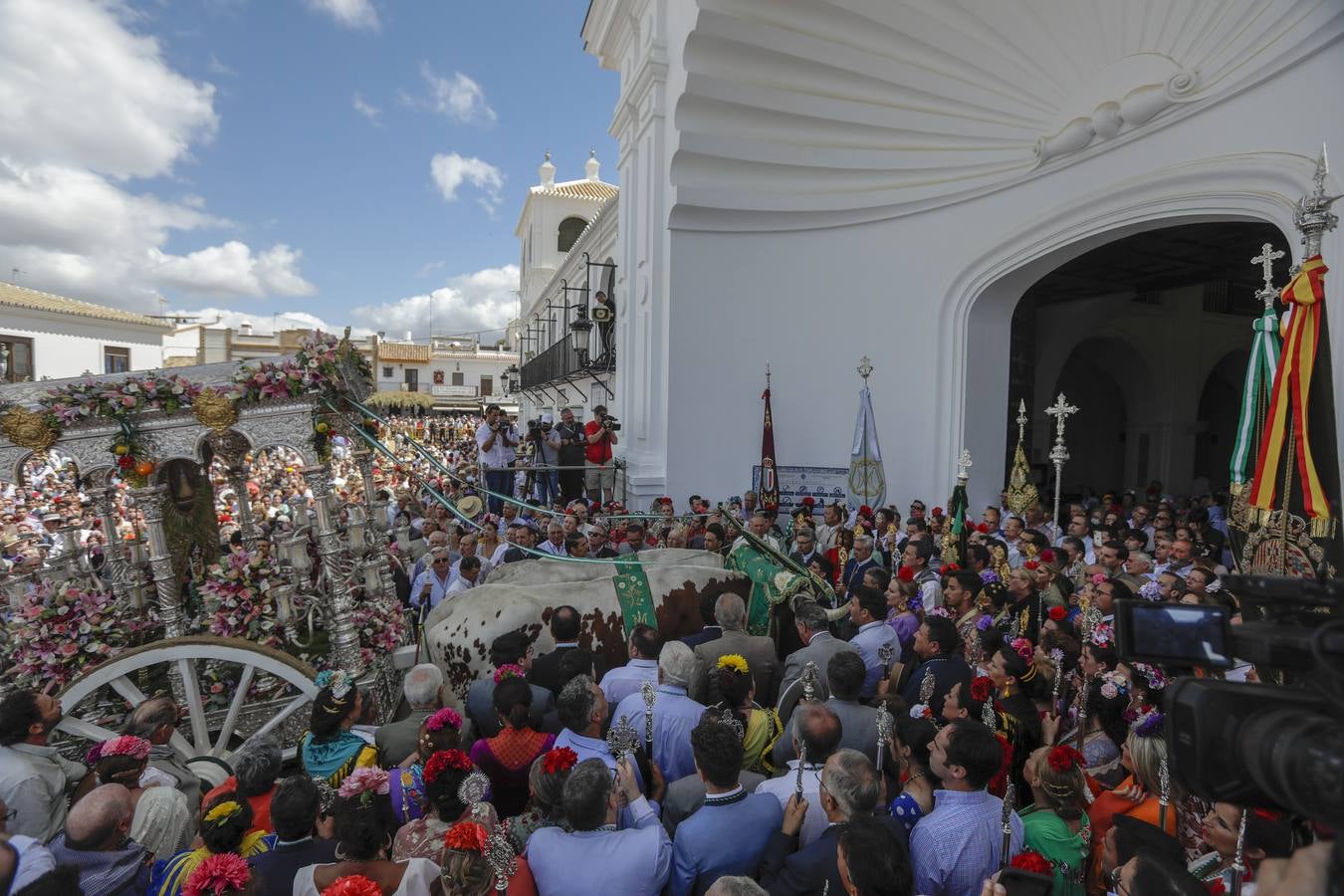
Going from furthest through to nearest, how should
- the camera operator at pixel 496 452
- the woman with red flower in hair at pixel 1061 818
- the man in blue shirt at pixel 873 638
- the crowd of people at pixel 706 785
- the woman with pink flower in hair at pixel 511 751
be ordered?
1. the camera operator at pixel 496 452
2. the man in blue shirt at pixel 873 638
3. the woman with pink flower in hair at pixel 511 751
4. the woman with red flower in hair at pixel 1061 818
5. the crowd of people at pixel 706 785

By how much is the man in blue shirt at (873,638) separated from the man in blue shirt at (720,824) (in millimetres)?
1877

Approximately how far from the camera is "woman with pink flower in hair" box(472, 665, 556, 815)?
10.5 ft

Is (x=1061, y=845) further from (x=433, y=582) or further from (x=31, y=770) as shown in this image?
(x=433, y=582)

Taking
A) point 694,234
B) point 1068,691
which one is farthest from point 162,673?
point 694,234

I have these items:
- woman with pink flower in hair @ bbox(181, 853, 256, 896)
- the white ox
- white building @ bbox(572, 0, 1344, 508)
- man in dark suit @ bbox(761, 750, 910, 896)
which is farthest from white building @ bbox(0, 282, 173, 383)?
man in dark suit @ bbox(761, 750, 910, 896)

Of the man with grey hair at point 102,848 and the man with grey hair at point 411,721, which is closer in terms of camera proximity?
the man with grey hair at point 102,848

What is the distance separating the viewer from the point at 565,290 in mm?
19891

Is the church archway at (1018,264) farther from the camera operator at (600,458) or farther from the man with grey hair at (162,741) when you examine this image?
the man with grey hair at (162,741)

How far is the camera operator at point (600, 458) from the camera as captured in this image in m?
11.9

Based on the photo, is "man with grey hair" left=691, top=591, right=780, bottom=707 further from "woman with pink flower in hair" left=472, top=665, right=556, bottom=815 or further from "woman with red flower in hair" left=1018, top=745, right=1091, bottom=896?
"woman with red flower in hair" left=1018, top=745, right=1091, bottom=896

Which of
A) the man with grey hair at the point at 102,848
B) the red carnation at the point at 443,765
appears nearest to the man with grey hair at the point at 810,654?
the red carnation at the point at 443,765

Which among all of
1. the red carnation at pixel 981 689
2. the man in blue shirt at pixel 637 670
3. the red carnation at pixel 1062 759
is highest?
the red carnation at pixel 1062 759

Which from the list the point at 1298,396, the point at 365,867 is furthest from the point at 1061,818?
the point at 1298,396

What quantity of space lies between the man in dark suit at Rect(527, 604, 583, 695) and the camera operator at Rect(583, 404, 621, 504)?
7.15 meters
